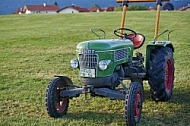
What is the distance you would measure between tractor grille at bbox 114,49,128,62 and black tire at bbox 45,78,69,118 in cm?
80

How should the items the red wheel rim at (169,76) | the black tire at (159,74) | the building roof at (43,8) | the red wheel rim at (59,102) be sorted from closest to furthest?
the red wheel rim at (59,102) → the black tire at (159,74) → the red wheel rim at (169,76) → the building roof at (43,8)

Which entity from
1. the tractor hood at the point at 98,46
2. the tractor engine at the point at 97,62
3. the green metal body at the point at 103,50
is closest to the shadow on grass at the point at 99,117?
the tractor engine at the point at 97,62

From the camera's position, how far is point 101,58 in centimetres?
465

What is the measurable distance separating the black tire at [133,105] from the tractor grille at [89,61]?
529 millimetres

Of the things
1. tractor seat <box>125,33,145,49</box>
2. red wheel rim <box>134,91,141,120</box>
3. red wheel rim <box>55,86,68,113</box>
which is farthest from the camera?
tractor seat <box>125,33,145,49</box>

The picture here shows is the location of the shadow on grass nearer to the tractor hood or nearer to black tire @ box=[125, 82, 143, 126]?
black tire @ box=[125, 82, 143, 126]

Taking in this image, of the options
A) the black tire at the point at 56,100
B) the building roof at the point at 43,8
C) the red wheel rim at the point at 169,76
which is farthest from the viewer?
the building roof at the point at 43,8

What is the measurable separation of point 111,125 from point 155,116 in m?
0.69

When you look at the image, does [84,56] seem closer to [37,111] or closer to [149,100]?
[37,111]

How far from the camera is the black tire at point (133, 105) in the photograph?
4398mm

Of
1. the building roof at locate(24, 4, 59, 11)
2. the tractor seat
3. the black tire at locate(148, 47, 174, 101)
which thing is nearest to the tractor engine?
the black tire at locate(148, 47, 174, 101)

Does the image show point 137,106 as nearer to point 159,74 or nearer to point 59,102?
point 159,74

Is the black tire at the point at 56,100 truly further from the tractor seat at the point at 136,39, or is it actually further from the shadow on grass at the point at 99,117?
the tractor seat at the point at 136,39

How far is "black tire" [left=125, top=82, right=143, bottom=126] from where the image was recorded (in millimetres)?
4398
